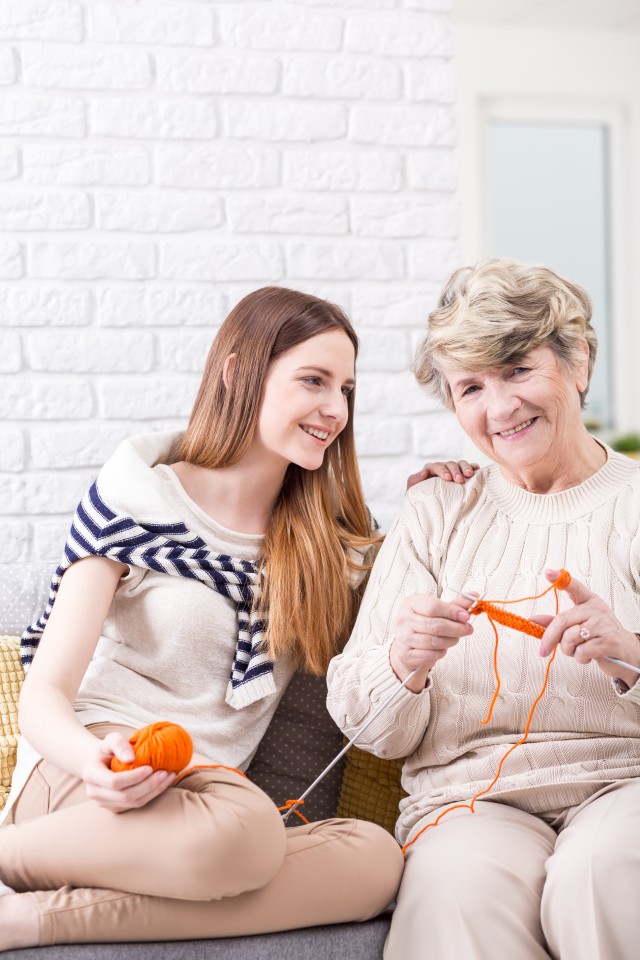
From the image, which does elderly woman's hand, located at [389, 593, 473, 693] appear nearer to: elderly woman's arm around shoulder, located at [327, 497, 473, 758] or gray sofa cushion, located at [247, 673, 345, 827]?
elderly woman's arm around shoulder, located at [327, 497, 473, 758]

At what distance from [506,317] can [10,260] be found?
0.98 m

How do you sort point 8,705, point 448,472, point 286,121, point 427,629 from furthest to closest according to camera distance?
point 286,121
point 448,472
point 8,705
point 427,629

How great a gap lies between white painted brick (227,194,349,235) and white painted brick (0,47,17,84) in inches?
18.5

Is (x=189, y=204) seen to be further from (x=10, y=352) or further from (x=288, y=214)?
(x=10, y=352)

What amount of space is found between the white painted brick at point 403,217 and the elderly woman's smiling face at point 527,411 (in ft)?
1.93

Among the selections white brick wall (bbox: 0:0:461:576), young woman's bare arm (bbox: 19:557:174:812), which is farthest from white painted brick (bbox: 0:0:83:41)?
young woman's bare arm (bbox: 19:557:174:812)

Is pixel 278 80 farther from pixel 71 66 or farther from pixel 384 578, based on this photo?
pixel 384 578

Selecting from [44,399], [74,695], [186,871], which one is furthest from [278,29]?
[186,871]

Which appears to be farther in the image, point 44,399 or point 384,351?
point 384,351

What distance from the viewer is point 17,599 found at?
1.68 meters

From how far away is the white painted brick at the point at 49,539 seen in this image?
1921 mm

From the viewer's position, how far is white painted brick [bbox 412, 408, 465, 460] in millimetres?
2070

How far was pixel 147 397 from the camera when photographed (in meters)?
1.96

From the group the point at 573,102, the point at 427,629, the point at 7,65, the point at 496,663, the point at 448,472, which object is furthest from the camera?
the point at 573,102
